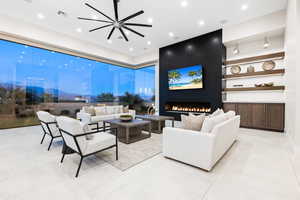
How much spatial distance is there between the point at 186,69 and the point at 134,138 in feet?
13.1

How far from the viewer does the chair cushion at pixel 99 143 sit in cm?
210

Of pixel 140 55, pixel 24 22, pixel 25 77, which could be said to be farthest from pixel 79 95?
pixel 140 55

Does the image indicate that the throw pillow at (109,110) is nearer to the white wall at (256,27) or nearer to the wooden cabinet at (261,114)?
the wooden cabinet at (261,114)

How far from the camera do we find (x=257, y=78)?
4.95 meters

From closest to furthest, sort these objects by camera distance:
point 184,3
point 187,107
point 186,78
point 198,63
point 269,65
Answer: point 184,3, point 269,65, point 198,63, point 186,78, point 187,107

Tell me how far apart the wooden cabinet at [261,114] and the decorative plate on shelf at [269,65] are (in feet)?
4.32

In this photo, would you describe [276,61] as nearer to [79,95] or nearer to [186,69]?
[186,69]

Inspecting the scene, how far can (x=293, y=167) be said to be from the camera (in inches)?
85.3

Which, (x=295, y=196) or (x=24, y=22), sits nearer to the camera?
(x=295, y=196)

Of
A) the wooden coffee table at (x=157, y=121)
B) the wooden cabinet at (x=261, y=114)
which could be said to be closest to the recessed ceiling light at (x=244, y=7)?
the wooden cabinet at (x=261, y=114)

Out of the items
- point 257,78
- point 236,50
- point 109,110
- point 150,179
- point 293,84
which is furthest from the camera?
point 109,110

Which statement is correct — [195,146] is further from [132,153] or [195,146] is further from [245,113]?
[245,113]

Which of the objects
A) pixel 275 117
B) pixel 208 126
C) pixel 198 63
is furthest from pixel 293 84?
pixel 198 63

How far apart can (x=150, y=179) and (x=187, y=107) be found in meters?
4.78
